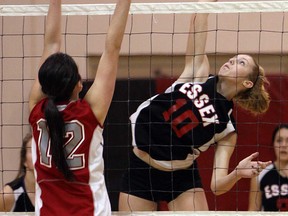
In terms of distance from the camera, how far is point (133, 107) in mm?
5910

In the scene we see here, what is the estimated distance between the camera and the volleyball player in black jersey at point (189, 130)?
A: 391 centimetres

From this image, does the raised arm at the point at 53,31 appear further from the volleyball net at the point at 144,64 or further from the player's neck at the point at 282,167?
the volleyball net at the point at 144,64

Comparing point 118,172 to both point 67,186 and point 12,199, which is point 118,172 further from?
point 67,186

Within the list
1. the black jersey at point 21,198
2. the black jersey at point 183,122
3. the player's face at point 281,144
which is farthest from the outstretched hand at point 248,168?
the player's face at point 281,144

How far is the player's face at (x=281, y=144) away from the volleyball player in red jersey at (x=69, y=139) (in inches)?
96.0

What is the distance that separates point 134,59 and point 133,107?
38cm

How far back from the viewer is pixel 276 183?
17.7 ft

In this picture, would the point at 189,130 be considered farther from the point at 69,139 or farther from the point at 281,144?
the point at 281,144

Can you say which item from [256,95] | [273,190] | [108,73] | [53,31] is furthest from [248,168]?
[273,190]

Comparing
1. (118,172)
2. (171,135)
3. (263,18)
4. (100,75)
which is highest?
(263,18)

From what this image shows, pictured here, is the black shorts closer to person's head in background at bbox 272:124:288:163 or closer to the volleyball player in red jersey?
the volleyball player in red jersey

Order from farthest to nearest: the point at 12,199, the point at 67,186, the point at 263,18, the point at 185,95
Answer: the point at 263,18, the point at 12,199, the point at 185,95, the point at 67,186

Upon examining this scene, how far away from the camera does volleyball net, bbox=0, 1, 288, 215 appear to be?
5859mm

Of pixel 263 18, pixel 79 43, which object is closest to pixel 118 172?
pixel 79 43
